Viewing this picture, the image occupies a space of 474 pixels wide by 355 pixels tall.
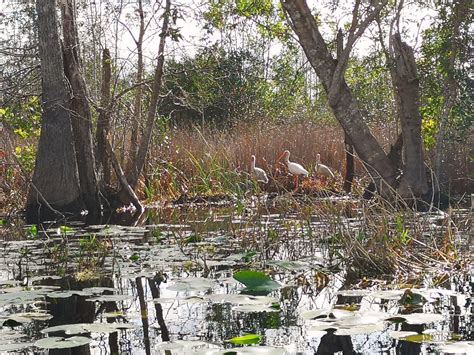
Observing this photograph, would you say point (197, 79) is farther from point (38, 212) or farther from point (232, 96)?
point (232, 96)

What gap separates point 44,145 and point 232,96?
1019 centimetres

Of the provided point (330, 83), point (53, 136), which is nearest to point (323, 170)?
point (330, 83)

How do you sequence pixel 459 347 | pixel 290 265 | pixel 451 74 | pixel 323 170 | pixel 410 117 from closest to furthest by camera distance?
pixel 459 347, pixel 290 265, pixel 410 117, pixel 451 74, pixel 323 170

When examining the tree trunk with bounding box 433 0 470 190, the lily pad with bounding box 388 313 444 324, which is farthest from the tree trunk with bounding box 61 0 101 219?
the lily pad with bounding box 388 313 444 324

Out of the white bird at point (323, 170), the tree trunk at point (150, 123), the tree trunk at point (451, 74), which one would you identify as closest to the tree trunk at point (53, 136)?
the tree trunk at point (150, 123)

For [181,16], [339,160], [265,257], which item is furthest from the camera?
[339,160]

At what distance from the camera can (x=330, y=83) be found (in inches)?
397

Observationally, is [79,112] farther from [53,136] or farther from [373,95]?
[373,95]

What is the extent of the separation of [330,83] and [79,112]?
378cm

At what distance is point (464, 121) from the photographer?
41.5 ft

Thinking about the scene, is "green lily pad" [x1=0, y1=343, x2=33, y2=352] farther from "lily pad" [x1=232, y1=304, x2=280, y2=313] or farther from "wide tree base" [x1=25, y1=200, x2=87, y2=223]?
"wide tree base" [x1=25, y1=200, x2=87, y2=223]

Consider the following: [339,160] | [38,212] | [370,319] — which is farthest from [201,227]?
[339,160]

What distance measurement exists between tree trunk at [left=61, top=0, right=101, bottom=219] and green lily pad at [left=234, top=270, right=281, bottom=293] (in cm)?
724

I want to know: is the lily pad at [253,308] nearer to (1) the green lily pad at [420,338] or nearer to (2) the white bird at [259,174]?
(1) the green lily pad at [420,338]
